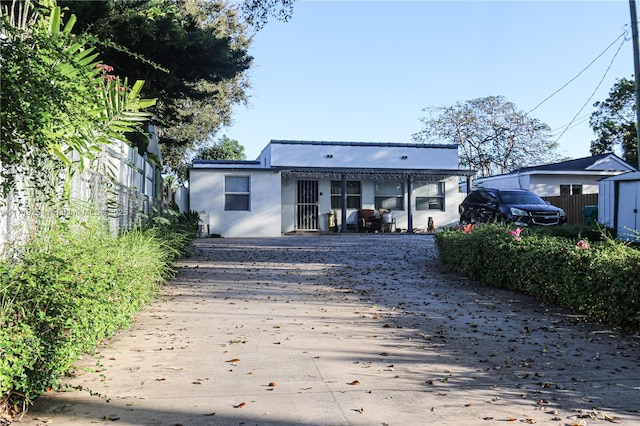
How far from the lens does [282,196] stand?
25.0 meters

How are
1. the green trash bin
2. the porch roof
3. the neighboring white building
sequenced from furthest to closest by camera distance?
the neighboring white building, the porch roof, the green trash bin

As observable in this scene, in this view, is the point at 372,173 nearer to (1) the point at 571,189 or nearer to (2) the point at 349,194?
(2) the point at 349,194

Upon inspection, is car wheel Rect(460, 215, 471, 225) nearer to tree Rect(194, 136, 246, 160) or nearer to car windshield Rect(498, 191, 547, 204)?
car windshield Rect(498, 191, 547, 204)

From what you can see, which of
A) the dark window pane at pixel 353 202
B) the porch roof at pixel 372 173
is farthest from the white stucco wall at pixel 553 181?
the dark window pane at pixel 353 202

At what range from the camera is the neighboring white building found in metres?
27.9

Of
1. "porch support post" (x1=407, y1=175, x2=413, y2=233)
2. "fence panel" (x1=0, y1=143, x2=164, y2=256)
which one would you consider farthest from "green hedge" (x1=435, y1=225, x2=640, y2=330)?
"porch support post" (x1=407, y1=175, x2=413, y2=233)

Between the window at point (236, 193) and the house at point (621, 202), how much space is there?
12714 mm

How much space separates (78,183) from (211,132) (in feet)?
88.9

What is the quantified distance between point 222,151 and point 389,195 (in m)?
29.0

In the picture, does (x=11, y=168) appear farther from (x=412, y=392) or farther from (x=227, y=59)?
(x=227, y=59)

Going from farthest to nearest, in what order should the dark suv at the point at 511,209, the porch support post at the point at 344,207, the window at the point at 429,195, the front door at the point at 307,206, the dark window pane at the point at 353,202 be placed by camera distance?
the window at the point at 429,195 → the dark window pane at the point at 353,202 → the front door at the point at 307,206 → the porch support post at the point at 344,207 → the dark suv at the point at 511,209

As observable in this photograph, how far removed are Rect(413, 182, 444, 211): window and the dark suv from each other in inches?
273

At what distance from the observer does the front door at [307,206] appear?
25.1 m

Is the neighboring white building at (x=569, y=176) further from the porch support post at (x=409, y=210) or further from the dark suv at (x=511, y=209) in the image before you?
the dark suv at (x=511, y=209)
